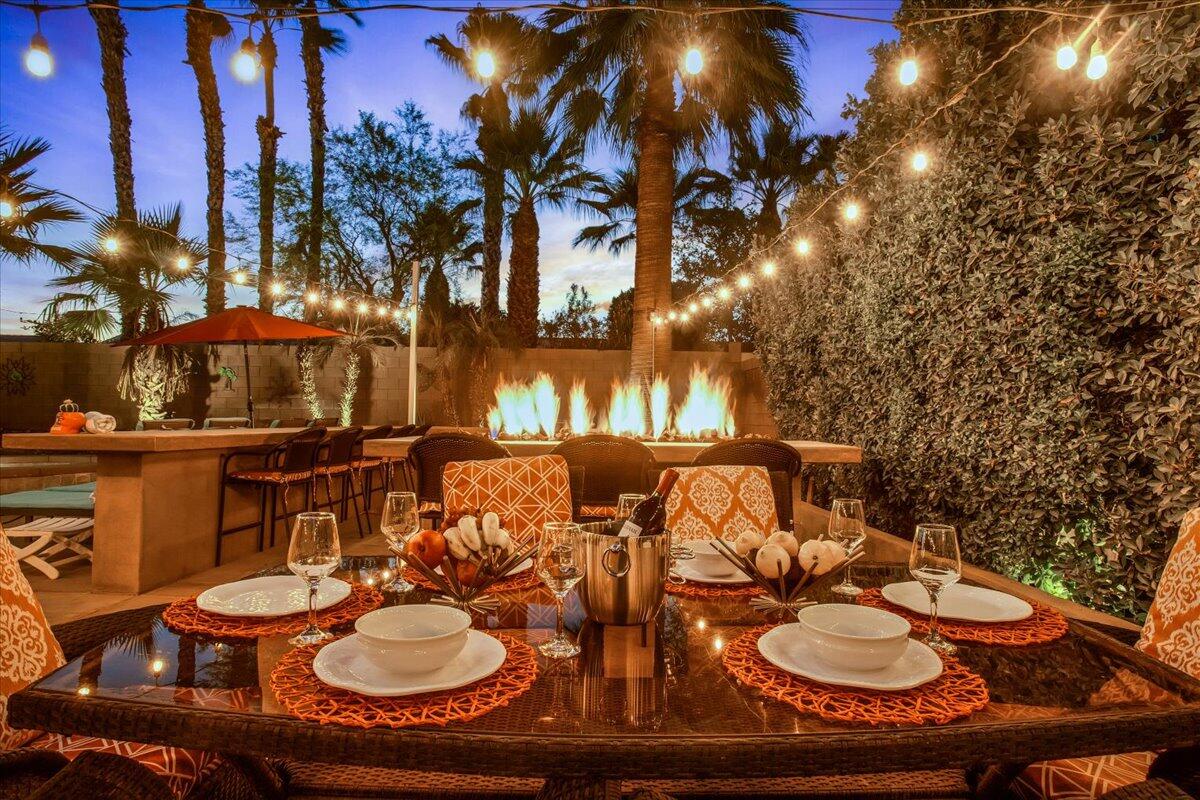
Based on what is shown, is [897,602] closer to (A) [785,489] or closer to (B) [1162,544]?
(A) [785,489]

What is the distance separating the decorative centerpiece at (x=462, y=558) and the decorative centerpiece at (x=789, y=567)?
22.7 inches

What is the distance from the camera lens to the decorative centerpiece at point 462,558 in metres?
1.44

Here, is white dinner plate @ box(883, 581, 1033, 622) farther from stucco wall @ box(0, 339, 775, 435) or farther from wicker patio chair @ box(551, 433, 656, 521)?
stucco wall @ box(0, 339, 775, 435)

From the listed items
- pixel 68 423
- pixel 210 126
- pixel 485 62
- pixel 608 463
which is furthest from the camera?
pixel 210 126

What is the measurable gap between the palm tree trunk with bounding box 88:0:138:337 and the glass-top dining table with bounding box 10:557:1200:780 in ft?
40.6

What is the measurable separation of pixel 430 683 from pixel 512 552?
1.92ft

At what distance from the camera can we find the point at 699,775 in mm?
852

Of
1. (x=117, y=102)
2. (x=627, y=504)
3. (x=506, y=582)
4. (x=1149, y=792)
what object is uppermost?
(x=117, y=102)

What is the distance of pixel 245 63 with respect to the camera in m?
4.23

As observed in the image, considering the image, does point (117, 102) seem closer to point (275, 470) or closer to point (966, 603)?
point (275, 470)

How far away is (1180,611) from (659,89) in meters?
6.73

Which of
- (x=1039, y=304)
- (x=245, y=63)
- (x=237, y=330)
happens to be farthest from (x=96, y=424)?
(x=1039, y=304)

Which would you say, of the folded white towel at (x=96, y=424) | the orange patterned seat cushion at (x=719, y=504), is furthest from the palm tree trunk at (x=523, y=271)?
the orange patterned seat cushion at (x=719, y=504)

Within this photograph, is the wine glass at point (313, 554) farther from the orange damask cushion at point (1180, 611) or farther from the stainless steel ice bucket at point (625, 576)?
the orange damask cushion at point (1180, 611)
